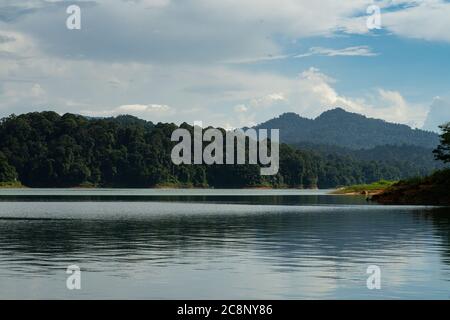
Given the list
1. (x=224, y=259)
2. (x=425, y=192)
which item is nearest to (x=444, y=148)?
(x=425, y=192)

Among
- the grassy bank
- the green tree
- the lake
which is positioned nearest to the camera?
the lake

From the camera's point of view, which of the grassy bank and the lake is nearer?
the lake

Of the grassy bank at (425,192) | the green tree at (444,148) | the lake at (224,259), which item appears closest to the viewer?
the lake at (224,259)

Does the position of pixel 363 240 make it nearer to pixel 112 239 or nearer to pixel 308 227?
pixel 308 227

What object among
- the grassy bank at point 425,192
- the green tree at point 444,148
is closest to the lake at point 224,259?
the grassy bank at point 425,192

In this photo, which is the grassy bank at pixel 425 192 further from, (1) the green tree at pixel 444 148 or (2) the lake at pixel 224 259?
(2) the lake at pixel 224 259

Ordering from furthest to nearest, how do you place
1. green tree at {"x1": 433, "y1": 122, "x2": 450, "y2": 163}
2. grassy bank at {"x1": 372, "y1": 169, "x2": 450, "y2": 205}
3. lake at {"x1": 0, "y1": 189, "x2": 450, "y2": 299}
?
green tree at {"x1": 433, "y1": 122, "x2": 450, "y2": 163}
grassy bank at {"x1": 372, "y1": 169, "x2": 450, "y2": 205}
lake at {"x1": 0, "y1": 189, "x2": 450, "y2": 299}

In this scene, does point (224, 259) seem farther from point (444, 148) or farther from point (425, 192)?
point (444, 148)

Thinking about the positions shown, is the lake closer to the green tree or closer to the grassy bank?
the grassy bank

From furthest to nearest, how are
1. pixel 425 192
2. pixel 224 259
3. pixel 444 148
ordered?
pixel 444 148 → pixel 425 192 → pixel 224 259

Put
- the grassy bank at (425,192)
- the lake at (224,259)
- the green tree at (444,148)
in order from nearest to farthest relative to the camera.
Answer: the lake at (224,259) < the grassy bank at (425,192) < the green tree at (444,148)

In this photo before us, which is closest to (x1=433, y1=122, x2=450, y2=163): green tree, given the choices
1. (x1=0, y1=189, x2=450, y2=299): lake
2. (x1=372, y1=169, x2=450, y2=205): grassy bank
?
(x1=372, y1=169, x2=450, y2=205): grassy bank
